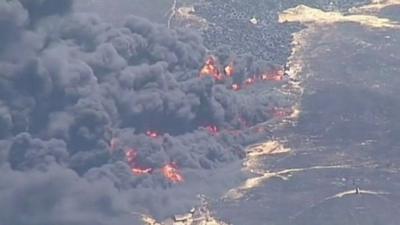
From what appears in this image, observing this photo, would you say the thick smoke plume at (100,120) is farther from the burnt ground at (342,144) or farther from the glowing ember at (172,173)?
the burnt ground at (342,144)

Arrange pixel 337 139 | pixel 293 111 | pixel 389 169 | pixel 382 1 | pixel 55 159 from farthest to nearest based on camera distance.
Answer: pixel 382 1
pixel 293 111
pixel 337 139
pixel 389 169
pixel 55 159

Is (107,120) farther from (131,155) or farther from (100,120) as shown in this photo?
(131,155)

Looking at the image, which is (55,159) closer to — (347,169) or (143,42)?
(143,42)

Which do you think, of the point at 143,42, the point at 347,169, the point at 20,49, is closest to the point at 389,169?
the point at 347,169

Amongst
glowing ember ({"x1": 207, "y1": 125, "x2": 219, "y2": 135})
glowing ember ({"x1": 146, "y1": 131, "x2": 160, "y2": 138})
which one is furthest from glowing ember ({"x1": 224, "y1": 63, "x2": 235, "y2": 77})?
glowing ember ({"x1": 146, "y1": 131, "x2": 160, "y2": 138})

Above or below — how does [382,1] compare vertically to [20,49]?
below

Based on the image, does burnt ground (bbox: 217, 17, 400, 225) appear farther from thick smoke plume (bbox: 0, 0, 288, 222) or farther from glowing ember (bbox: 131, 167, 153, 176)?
glowing ember (bbox: 131, 167, 153, 176)

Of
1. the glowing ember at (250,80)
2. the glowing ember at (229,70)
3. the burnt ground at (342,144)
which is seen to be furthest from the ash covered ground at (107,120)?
the glowing ember at (250,80)
